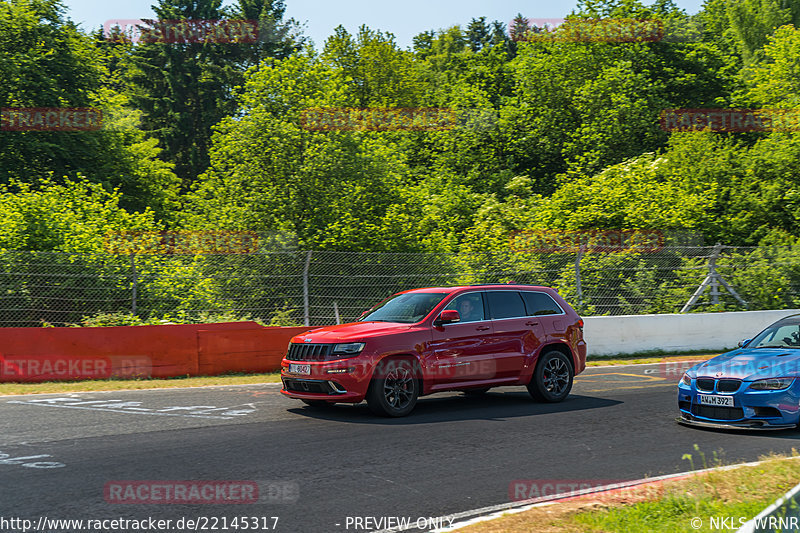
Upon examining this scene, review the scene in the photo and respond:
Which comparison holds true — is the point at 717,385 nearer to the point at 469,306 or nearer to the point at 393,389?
the point at 469,306

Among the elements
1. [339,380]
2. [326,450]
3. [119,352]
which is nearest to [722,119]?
[119,352]

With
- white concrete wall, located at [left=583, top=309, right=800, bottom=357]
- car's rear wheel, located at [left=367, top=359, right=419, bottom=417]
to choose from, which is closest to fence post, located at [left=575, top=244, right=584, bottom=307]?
white concrete wall, located at [left=583, top=309, right=800, bottom=357]

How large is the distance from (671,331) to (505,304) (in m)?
10.1

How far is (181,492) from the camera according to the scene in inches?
244

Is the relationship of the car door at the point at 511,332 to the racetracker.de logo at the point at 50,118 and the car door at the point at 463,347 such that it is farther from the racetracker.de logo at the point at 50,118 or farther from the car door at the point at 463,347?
the racetracker.de logo at the point at 50,118

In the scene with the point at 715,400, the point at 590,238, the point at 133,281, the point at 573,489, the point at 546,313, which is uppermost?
the point at 590,238

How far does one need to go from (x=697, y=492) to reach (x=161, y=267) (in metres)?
13.0

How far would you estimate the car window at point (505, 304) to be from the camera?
11234 millimetres

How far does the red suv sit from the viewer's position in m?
9.74

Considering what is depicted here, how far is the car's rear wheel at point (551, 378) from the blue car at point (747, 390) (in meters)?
2.09

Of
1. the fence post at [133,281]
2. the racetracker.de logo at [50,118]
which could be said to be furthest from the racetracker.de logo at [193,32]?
the fence post at [133,281]

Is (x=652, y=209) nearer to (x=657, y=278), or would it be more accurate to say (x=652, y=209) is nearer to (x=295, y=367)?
(x=657, y=278)

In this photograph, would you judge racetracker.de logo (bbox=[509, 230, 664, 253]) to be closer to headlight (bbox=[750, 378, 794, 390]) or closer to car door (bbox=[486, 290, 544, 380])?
car door (bbox=[486, 290, 544, 380])

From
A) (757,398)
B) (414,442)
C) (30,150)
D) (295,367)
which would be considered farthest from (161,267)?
(30,150)
